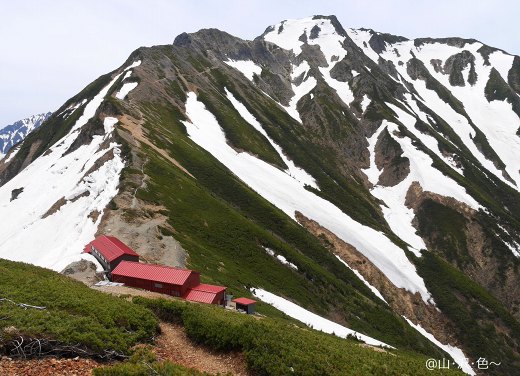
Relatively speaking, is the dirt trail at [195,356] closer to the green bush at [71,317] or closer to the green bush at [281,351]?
the green bush at [281,351]

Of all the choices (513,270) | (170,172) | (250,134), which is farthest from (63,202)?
(513,270)

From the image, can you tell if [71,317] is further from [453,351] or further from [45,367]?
[453,351]

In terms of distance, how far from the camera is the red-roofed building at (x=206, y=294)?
37781mm

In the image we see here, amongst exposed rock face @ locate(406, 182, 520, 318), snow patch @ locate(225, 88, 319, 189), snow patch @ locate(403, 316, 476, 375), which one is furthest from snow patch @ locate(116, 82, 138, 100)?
exposed rock face @ locate(406, 182, 520, 318)

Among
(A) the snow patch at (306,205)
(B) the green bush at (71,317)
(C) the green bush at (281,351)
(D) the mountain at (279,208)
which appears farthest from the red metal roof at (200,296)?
(A) the snow patch at (306,205)

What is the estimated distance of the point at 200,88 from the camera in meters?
152

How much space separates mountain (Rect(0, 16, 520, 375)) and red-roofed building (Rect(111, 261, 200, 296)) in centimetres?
706

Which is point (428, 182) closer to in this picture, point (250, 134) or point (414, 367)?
point (250, 134)

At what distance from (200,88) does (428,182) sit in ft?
297

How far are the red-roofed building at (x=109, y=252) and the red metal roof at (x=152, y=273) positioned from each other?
4.05 ft

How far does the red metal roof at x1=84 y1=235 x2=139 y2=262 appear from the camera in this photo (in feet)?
138

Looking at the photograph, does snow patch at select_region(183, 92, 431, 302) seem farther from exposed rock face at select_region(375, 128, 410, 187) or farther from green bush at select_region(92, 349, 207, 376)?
green bush at select_region(92, 349, 207, 376)

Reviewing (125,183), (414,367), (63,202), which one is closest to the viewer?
(414,367)

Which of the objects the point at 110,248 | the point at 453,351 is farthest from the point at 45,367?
the point at 453,351
